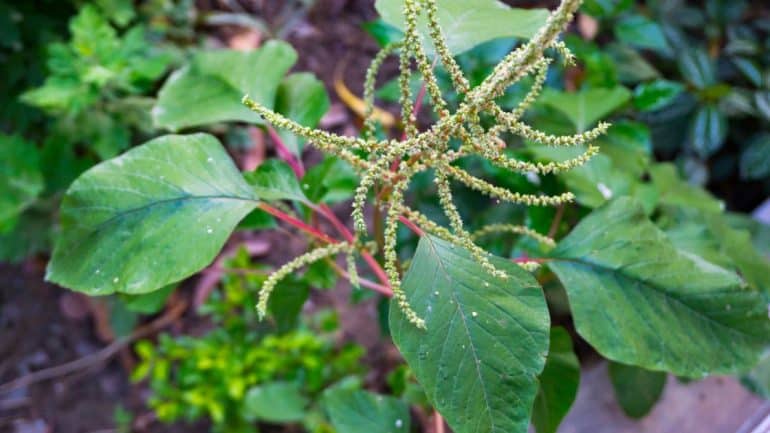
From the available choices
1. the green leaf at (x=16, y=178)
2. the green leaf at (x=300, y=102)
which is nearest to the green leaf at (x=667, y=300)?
the green leaf at (x=300, y=102)

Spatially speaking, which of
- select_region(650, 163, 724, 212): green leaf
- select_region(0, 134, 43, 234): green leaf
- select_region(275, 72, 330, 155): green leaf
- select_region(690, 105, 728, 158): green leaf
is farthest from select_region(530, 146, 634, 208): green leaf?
select_region(0, 134, 43, 234): green leaf

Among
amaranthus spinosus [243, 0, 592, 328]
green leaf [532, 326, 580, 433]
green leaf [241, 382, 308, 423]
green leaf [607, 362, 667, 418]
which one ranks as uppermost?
amaranthus spinosus [243, 0, 592, 328]

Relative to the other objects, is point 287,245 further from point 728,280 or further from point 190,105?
point 728,280

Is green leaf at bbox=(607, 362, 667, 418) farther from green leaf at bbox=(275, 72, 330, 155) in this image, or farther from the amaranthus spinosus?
green leaf at bbox=(275, 72, 330, 155)

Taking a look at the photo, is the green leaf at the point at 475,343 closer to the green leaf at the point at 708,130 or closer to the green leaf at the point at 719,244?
the green leaf at the point at 719,244

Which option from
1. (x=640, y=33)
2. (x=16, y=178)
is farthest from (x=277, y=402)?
(x=640, y=33)

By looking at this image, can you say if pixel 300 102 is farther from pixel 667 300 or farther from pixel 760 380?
pixel 760 380
